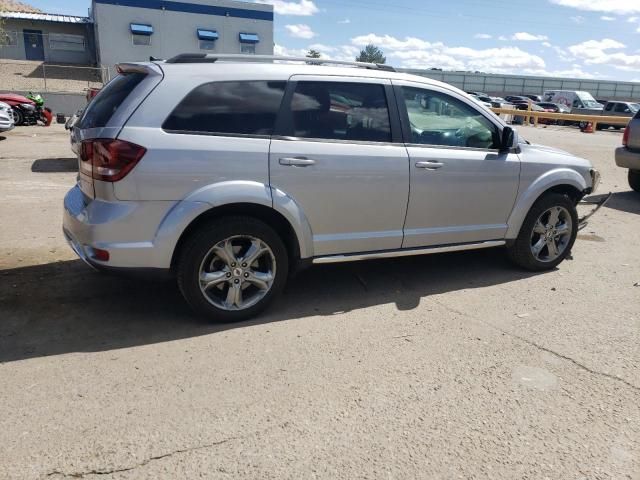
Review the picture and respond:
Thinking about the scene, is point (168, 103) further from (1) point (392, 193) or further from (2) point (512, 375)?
(2) point (512, 375)

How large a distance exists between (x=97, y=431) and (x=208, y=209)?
1.56 m

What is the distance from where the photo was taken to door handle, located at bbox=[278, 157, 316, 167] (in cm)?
387

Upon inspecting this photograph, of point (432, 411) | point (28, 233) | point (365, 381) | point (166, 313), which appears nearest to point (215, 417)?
point (365, 381)

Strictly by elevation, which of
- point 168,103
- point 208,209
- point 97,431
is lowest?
point 97,431

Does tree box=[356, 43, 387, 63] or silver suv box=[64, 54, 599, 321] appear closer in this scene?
silver suv box=[64, 54, 599, 321]

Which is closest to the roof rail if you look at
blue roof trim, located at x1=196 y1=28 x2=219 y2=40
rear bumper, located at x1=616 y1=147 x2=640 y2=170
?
rear bumper, located at x1=616 y1=147 x2=640 y2=170

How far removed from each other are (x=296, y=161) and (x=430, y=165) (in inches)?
48.4

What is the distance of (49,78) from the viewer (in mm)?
29203

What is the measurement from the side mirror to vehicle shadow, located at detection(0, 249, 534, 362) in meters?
1.27

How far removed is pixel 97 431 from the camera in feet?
8.98

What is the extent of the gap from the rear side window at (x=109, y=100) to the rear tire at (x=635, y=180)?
9.45 meters

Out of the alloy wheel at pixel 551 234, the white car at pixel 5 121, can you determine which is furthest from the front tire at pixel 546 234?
the white car at pixel 5 121

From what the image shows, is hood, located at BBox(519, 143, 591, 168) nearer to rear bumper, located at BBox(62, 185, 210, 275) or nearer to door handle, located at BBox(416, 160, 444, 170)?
door handle, located at BBox(416, 160, 444, 170)

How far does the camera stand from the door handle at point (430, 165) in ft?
14.5
